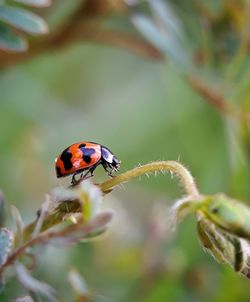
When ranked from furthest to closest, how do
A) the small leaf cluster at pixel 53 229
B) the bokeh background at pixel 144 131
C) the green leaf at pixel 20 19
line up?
→ 1. the bokeh background at pixel 144 131
2. the green leaf at pixel 20 19
3. the small leaf cluster at pixel 53 229

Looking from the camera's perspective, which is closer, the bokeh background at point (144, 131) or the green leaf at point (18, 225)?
the green leaf at point (18, 225)

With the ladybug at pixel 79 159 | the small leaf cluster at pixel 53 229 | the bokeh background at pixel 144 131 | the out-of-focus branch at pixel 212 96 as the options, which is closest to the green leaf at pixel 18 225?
the small leaf cluster at pixel 53 229

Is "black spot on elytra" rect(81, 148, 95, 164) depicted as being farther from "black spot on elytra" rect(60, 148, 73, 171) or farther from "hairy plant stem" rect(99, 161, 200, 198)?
"hairy plant stem" rect(99, 161, 200, 198)

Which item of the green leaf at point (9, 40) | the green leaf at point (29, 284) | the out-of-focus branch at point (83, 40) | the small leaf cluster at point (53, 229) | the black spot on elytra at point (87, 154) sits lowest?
the green leaf at point (29, 284)

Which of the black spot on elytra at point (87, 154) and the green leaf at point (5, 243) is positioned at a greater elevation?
the black spot on elytra at point (87, 154)

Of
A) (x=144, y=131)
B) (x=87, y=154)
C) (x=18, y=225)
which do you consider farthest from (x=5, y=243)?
(x=144, y=131)

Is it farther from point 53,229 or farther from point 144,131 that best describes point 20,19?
point 144,131

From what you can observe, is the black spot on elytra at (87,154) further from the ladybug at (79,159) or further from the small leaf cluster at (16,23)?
the small leaf cluster at (16,23)
